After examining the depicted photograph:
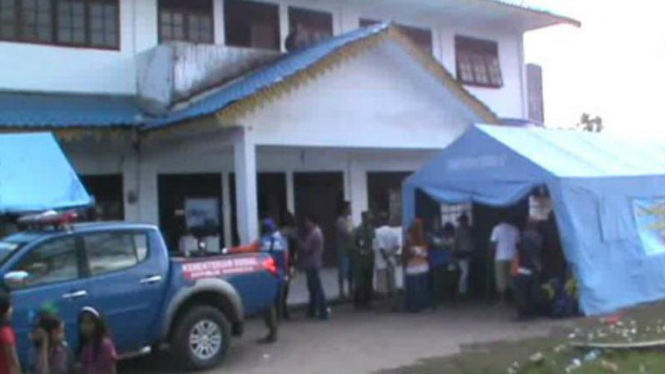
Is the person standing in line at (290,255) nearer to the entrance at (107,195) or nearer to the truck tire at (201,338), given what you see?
the truck tire at (201,338)

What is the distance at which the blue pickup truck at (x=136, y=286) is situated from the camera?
949 centimetres

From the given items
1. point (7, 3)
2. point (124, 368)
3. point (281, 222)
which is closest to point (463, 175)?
point (281, 222)

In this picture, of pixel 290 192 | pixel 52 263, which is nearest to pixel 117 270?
pixel 52 263

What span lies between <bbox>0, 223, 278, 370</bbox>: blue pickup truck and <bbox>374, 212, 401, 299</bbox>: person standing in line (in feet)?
15.7

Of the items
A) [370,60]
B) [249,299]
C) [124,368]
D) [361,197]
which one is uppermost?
[370,60]

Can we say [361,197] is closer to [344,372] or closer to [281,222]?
[281,222]

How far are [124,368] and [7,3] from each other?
317 inches

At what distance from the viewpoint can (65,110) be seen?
15883 mm

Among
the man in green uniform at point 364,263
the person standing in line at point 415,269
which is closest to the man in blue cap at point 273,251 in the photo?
the man in green uniform at point 364,263

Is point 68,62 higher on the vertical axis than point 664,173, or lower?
higher

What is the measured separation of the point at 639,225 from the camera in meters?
15.2

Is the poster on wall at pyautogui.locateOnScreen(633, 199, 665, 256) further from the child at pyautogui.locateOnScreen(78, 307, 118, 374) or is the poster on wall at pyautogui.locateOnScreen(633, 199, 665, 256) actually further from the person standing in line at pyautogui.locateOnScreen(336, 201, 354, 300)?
the child at pyautogui.locateOnScreen(78, 307, 118, 374)

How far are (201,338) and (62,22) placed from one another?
8.62m

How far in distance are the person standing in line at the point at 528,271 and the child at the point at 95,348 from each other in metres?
8.20
